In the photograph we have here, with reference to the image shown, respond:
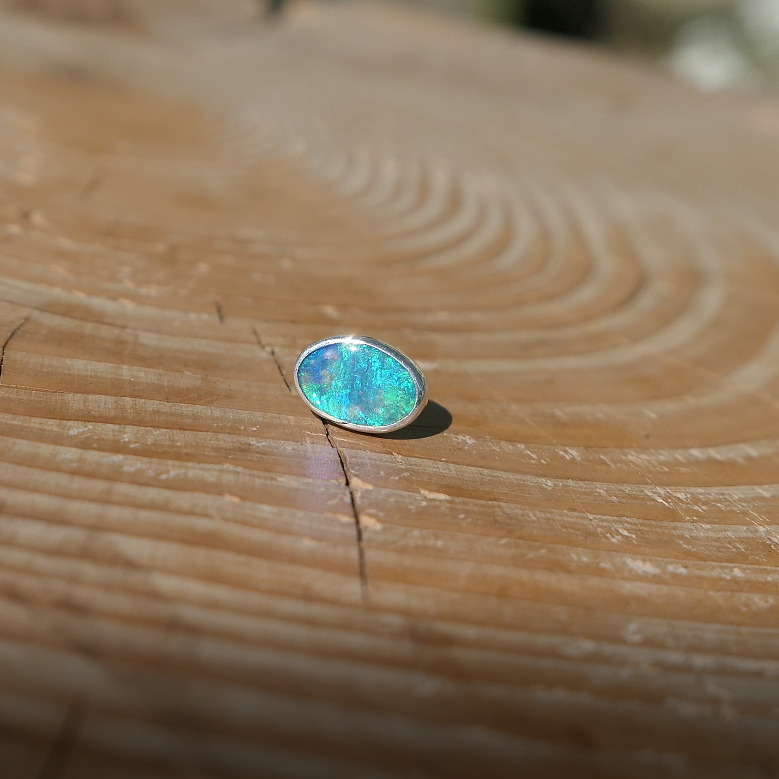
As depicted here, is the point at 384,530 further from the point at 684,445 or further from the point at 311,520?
the point at 684,445

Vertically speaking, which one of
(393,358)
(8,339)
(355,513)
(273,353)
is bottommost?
(8,339)

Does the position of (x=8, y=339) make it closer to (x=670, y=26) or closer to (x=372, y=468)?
(x=372, y=468)

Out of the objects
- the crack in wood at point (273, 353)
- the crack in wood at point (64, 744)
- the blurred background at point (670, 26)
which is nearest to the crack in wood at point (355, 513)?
the crack in wood at point (273, 353)

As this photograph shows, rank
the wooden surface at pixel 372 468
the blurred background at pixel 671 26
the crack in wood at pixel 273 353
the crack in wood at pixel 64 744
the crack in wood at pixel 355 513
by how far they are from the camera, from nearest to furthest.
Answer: the crack in wood at pixel 64 744
the wooden surface at pixel 372 468
the crack in wood at pixel 355 513
the crack in wood at pixel 273 353
the blurred background at pixel 671 26

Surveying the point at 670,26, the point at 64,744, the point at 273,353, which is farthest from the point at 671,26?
the point at 64,744

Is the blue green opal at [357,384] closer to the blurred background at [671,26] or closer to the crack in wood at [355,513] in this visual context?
the crack in wood at [355,513]

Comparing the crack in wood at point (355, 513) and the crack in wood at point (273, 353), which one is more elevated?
the crack in wood at point (355, 513)
